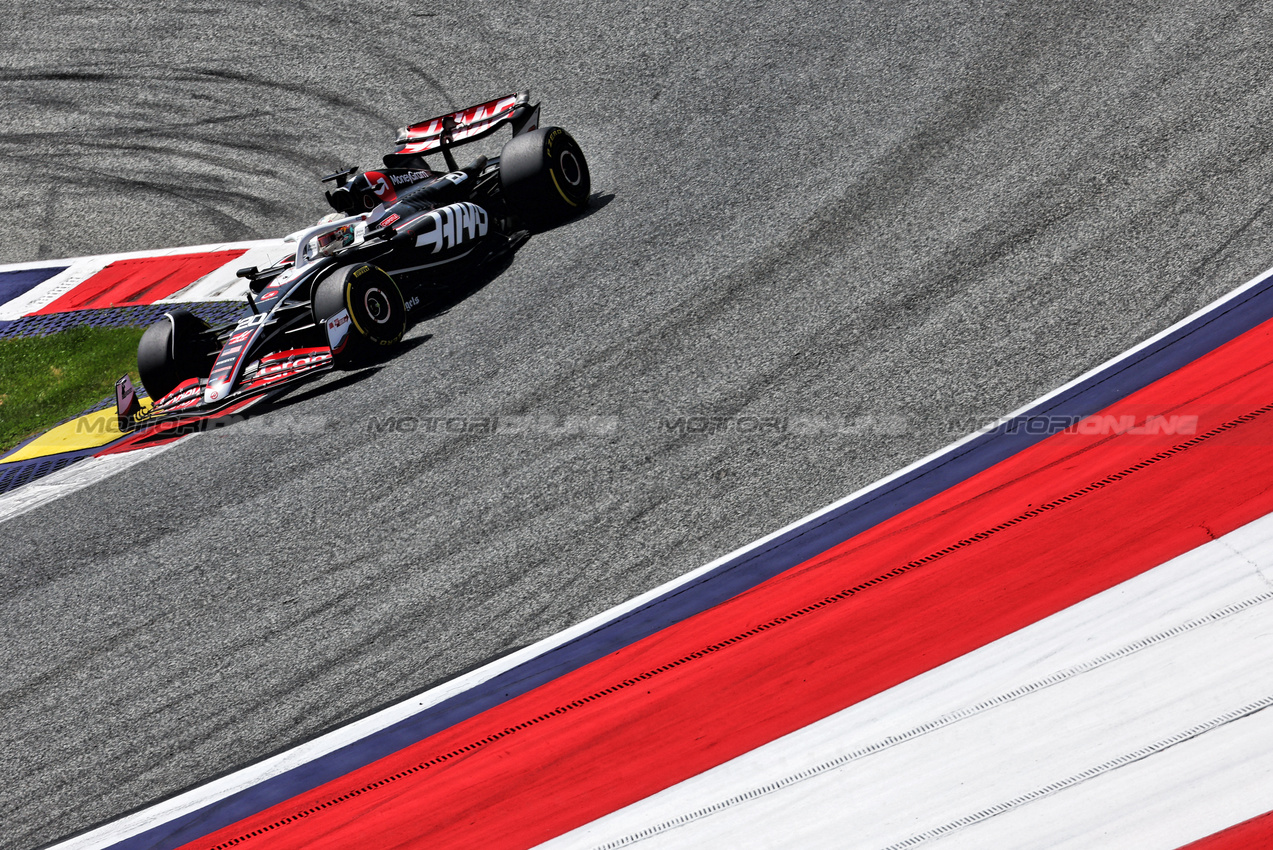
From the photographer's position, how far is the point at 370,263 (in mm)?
8133

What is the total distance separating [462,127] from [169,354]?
138 inches

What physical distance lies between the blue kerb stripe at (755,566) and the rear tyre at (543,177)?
4.92 m

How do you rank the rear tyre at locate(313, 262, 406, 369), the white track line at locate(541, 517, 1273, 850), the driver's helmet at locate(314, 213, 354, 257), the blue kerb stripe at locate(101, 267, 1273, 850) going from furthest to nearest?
the driver's helmet at locate(314, 213, 354, 257), the rear tyre at locate(313, 262, 406, 369), the blue kerb stripe at locate(101, 267, 1273, 850), the white track line at locate(541, 517, 1273, 850)

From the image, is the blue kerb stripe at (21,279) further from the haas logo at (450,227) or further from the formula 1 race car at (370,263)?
the haas logo at (450,227)

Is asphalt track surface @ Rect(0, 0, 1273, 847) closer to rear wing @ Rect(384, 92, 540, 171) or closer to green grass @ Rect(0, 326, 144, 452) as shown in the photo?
rear wing @ Rect(384, 92, 540, 171)

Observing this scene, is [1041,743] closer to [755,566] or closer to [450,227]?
[755,566]

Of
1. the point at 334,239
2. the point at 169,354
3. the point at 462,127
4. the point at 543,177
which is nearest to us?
the point at 169,354

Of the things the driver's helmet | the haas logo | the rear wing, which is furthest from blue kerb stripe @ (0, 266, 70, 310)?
the haas logo

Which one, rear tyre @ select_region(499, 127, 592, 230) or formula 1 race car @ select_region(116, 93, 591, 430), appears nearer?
formula 1 race car @ select_region(116, 93, 591, 430)

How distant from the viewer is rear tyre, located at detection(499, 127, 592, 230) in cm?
894

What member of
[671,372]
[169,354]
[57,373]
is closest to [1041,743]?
[671,372]

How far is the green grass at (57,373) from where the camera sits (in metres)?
8.97

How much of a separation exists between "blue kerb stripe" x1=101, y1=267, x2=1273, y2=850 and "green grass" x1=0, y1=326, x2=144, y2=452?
18.4 ft

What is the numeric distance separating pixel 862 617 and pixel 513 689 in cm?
152
